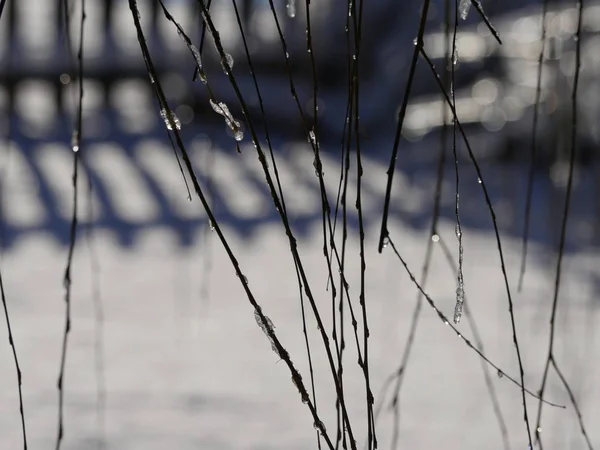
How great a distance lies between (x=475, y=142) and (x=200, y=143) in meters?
1.68

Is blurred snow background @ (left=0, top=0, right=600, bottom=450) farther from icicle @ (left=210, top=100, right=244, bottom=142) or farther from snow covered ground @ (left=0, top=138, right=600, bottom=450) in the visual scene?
icicle @ (left=210, top=100, right=244, bottom=142)

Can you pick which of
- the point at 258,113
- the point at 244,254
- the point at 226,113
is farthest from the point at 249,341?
the point at 258,113

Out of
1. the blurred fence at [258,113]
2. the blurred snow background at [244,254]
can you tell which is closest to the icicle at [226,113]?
the blurred snow background at [244,254]

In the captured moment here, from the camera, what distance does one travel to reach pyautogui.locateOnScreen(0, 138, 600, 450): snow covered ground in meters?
2.14

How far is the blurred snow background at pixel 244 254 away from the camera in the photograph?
2.23m

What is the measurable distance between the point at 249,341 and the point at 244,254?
1.14 metres

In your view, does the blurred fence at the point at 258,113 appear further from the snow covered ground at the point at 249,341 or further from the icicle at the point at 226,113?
the icicle at the point at 226,113

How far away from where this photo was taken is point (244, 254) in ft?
12.9

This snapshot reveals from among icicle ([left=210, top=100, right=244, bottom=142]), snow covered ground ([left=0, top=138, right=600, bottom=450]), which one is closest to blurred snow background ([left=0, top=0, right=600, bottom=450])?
snow covered ground ([left=0, top=138, right=600, bottom=450])

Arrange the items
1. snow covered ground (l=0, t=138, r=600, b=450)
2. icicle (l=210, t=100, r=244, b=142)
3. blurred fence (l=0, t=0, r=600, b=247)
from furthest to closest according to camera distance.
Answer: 1. blurred fence (l=0, t=0, r=600, b=247)
2. snow covered ground (l=0, t=138, r=600, b=450)
3. icicle (l=210, t=100, r=244, b=142)

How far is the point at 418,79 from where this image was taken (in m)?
6.95

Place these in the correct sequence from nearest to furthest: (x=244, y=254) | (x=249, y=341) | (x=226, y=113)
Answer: (x=226, y=113) < (x=249, y=341) < (x=244, y=254)

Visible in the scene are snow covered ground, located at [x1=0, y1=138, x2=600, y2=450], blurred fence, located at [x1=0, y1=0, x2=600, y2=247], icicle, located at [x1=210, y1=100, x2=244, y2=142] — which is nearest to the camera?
icicle, located at [x1=210, y1=100, x2=244, y2=142]

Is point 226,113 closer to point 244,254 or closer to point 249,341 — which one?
point 249,341
